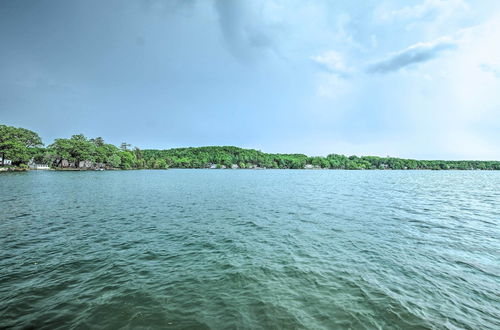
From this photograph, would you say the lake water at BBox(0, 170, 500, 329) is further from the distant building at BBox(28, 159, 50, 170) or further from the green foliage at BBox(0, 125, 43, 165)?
the distant building at BBox(28, 159, 50, 170)

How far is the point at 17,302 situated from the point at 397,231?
2081 centimetres

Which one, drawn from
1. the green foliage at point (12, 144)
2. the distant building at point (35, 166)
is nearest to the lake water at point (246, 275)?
the green foliage at point (12, 144)

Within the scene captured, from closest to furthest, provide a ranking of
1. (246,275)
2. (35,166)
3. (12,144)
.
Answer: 1. (246,275)
2. (12,144)
3. (35,166)

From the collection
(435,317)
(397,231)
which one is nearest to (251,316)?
(435,317)

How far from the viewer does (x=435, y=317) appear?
656cm

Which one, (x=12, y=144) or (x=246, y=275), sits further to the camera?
(x=12, y=144)

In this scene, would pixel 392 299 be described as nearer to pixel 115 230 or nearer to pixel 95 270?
pixel 95 270

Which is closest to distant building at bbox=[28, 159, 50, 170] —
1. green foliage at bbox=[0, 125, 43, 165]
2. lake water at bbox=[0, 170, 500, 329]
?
green foliage at bbox=[0, 125, 43, 165]

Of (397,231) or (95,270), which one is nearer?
(95,270)

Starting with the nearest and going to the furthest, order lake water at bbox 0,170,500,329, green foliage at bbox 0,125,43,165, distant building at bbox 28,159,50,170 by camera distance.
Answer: lake water at bbox 0,170,500,329 < green foliage at bbox 0,125,43,165 < distant building at bbox 28,159,50,170

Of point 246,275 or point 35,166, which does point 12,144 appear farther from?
point 246,275

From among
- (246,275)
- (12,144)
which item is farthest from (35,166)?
(246,275)

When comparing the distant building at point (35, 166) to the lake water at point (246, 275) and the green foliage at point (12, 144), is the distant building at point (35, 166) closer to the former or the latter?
the green foliage at point (12, 144)

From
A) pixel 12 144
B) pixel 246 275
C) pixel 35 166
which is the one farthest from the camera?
pixel 35 166
